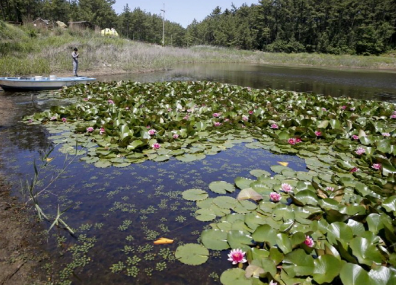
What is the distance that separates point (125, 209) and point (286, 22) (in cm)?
6188

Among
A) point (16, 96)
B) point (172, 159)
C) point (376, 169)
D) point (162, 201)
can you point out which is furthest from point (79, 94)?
point (376, 169)

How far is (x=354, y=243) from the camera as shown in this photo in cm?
166

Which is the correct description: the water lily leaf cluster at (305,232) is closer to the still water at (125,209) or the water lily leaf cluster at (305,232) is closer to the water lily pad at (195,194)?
the water lily pad at (195,194)

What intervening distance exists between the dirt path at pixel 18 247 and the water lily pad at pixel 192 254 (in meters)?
0.85

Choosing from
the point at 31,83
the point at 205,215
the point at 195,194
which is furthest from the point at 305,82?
the point at 205,215

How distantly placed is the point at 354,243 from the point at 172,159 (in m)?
2.32

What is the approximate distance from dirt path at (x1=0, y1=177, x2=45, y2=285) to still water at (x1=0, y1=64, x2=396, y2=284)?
9cm

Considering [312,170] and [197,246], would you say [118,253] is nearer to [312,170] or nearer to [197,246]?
[197,246]

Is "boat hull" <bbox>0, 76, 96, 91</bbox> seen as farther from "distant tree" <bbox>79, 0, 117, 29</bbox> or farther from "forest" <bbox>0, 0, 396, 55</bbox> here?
"distant tree" <bbox>79, 0, 117, 29</bbox>

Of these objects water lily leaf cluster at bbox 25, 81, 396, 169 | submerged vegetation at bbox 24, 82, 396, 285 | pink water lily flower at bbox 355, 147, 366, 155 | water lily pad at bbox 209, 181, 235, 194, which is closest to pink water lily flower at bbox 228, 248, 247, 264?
submerged vegetation at bbox 24, 82, 396, 285

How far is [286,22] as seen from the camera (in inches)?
2181

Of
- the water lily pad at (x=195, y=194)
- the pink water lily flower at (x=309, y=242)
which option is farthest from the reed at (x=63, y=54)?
the pink water lily flower at (x=309, y=242)

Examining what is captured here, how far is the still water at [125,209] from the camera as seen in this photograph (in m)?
1.73

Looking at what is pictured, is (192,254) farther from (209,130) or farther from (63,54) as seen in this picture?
(63,54)
